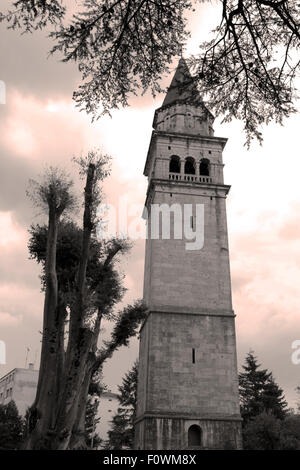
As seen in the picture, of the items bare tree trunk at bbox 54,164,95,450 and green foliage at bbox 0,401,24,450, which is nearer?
bare tree trunk at bbox 54,164,95,450

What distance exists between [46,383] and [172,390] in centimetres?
1445

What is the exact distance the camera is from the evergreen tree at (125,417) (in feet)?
126

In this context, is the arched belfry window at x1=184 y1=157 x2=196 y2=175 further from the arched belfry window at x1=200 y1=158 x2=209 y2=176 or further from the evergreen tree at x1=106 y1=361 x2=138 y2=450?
the evergreen tree at x1=106 y1=361 x2=138 y2=450

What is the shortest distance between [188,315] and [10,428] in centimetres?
2248

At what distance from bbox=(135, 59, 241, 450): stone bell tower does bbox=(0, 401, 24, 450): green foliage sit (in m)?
16.3

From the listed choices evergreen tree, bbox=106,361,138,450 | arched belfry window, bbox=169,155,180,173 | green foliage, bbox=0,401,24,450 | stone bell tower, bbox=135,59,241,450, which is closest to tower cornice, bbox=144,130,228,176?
stone bell tower, bbox=135,59,241,450

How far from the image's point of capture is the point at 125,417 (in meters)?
42.2

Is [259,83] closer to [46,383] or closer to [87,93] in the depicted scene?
[87,93]

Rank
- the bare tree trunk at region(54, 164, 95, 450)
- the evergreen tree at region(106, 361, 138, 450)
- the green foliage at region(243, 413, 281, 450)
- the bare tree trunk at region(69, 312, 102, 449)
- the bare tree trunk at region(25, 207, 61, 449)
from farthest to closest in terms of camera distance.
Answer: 1. the evergreen tree at region(106, 361, 138, 450)
2. the green foliage at region(243, 413, 281, 450)
3. the bare tree trunk at region(69, 312, 102, 449)
4. the bare tree trunk at region(54, 164, 95, 450)
5. the bare tree trunk at region(25, 207, 61, 449)

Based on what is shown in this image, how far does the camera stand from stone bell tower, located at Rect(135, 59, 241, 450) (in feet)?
70.2

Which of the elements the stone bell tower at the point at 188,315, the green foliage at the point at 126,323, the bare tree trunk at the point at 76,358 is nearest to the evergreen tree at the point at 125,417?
the stone bell tower at the point at 188,315

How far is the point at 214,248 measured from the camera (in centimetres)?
2614

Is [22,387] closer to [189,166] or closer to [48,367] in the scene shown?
[189,166]
